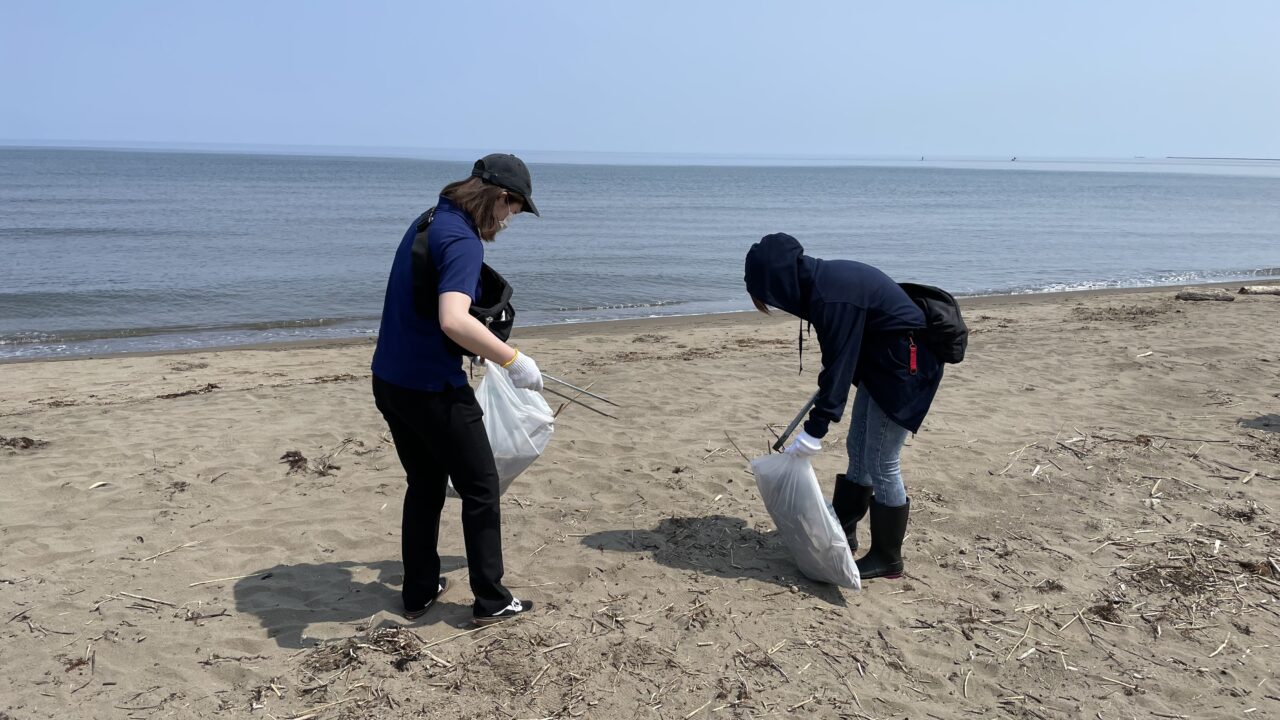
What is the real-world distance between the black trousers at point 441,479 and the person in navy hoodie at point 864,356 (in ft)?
3.67

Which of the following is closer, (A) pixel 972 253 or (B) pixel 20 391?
(B) pixel 20 391

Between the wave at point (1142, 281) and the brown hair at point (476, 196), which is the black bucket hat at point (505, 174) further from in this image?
the wave at point (1142, 281)

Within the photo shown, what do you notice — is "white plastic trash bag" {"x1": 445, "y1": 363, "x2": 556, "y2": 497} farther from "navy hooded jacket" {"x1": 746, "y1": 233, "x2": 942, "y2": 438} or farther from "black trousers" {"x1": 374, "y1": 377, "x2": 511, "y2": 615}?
"navy hooded jacket" {"x1": 746, "y1": 233, "x2": 942, "y2": 438}

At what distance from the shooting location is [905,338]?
333cm

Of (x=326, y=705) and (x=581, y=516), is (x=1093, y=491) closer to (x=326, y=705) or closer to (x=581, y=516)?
(x=581, y=516)

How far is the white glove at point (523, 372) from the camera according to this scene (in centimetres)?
291

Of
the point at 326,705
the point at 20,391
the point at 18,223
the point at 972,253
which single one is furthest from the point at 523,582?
the point at 18,223

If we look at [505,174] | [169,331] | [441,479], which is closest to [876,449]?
[441,479]

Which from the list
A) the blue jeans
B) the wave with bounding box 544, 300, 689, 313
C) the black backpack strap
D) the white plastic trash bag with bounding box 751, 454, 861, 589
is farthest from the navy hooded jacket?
the wave with bounding box 544, 300, 689, 313

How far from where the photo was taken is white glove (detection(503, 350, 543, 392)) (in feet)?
9.53

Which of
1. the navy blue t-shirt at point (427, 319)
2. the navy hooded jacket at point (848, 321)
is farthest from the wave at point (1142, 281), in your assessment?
the navy blue t-shirt at point (427, 319)

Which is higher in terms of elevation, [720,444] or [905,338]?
[905,338]

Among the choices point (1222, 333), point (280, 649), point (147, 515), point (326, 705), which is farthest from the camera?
point (1222, 333)

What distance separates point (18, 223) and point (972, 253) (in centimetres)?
2759
